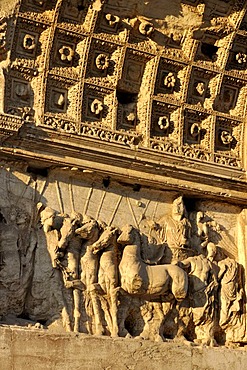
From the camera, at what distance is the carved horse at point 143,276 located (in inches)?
364

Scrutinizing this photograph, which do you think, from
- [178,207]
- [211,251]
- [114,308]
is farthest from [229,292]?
[114,308]

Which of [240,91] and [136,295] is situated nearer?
[136,295]

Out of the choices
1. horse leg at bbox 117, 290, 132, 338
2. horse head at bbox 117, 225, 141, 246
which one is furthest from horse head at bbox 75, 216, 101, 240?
horse leg at bbox 117, 290, 132, 338

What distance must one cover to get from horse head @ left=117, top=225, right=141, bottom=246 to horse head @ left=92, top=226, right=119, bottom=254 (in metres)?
0.06

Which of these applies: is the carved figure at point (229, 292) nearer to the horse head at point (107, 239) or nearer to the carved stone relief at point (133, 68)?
the carved stone relief at point (133, 68)

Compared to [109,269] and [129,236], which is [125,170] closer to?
[129,236]

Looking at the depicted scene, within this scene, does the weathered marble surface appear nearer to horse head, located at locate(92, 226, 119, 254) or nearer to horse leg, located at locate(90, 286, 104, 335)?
horse leg, located at locate(90, 286, 104, 335)

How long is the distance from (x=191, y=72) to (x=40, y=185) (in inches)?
91.2

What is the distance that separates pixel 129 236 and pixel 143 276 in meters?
0.46

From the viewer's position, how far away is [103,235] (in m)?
9.38

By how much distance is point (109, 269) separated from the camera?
9250mm

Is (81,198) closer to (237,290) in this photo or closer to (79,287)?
(79,287)

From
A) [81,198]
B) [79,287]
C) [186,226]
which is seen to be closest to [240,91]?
[186,226]

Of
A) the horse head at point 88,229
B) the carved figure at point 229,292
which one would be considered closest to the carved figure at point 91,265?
the horse head at point 88,229
